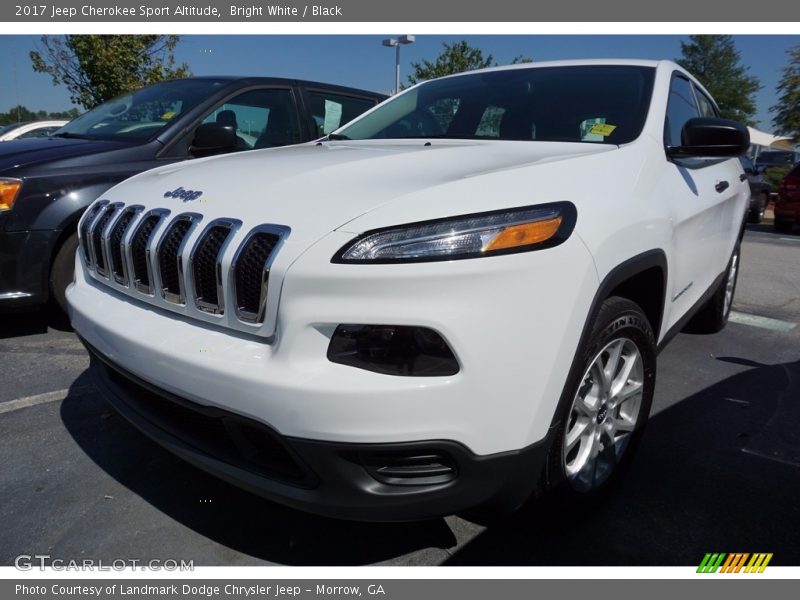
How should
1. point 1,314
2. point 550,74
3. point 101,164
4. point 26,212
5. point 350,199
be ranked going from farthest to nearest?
point 1,314 → point 101,164 → point 26,212 → point 550,74 → point 350,199

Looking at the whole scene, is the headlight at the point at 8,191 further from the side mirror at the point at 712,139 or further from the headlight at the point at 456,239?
the side mirror at the point at 712,139

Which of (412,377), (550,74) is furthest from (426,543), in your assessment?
(550,74)

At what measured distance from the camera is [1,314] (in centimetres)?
447

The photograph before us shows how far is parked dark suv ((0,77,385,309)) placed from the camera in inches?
136

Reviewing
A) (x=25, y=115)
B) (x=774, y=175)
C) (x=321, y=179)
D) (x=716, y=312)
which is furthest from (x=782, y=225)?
(x=25, y=115)

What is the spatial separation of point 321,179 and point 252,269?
41 centimetres

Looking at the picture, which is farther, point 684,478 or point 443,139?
point 443,139

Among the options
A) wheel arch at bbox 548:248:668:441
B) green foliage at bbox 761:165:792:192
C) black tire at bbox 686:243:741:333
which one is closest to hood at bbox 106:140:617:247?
wheel arch at bbox 548:248:668:441

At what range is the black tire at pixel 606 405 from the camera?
1798 mm

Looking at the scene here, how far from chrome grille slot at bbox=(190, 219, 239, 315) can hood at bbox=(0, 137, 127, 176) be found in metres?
2.34

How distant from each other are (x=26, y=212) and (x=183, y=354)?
239 cm

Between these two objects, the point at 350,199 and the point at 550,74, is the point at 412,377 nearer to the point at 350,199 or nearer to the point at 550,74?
the point at 350,199

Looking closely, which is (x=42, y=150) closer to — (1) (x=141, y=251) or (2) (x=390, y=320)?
(1) (x=141, y=251)

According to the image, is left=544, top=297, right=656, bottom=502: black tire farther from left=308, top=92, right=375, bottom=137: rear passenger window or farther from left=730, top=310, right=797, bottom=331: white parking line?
left=308, top=92, right=375, bottom=137: rear passenger window
